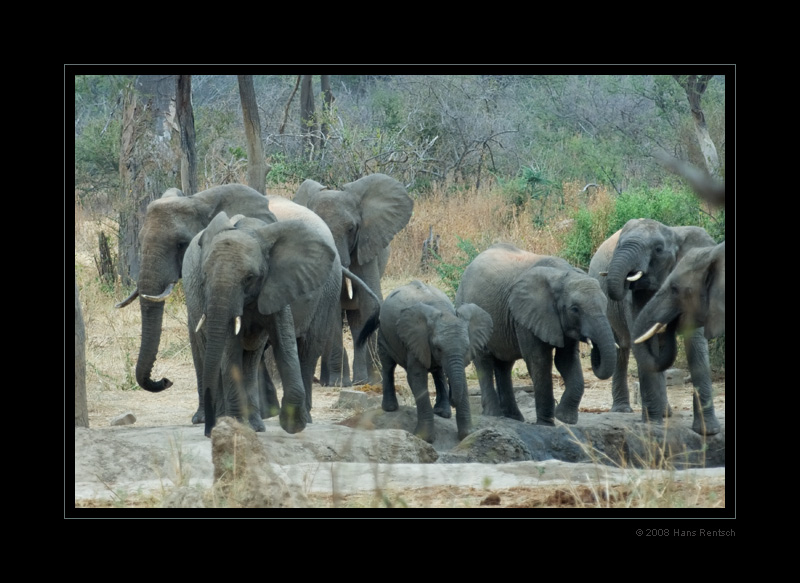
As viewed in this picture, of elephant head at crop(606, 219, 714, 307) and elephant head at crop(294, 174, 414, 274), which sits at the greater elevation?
elephant head at crop(294, 174, 414, 274)

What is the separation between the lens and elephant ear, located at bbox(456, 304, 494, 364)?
866cm

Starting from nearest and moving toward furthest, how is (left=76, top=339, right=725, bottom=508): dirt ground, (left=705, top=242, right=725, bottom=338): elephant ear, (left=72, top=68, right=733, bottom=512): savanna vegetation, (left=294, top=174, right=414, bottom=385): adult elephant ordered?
(left=76, top=339, right=725, bottom=508): dirt ground, (left=705, top=242, right=725, bottom=338): elephant ear, (left=294, top=174, right=414, bottom=385): adult elephant, (left=72, top=68, right=733, bottom=512): savanna vegetation

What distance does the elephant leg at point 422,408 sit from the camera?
336 inches

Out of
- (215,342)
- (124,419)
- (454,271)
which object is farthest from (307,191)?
(215,342)

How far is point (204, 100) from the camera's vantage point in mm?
32281

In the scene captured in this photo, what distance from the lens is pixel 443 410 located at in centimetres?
903

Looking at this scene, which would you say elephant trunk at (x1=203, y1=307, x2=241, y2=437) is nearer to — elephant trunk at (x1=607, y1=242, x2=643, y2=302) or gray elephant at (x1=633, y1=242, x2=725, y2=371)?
gray elephant at (x1=633, y1=242, x2=725, y2=371)

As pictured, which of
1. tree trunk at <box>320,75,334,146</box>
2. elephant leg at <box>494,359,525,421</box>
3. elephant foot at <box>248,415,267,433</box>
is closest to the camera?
elephant foot at <box>248,415,267,433</box>

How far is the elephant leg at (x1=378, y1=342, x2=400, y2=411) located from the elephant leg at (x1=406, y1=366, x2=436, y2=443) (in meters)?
0.42

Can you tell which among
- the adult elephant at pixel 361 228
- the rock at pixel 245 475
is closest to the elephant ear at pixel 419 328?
the rock at pixel 245 475

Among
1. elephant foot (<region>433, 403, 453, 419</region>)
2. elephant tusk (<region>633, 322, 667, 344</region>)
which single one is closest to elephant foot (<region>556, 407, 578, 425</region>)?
elephant foot (<region>433, 403, 453, 419</region>)

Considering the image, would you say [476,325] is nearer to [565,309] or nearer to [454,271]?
[565,309]

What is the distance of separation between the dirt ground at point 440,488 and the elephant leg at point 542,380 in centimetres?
96

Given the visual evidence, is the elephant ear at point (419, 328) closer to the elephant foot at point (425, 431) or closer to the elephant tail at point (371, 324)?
the elephant foot at point (425, 431)
